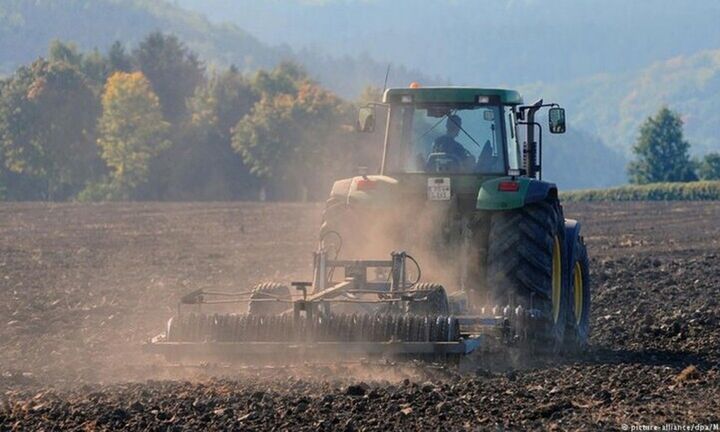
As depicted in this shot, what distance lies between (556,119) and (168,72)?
97164mm

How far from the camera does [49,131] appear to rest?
90.6 m

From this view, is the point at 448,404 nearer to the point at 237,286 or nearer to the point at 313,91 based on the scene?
the point at 237,286

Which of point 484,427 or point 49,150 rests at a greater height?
point 49,150

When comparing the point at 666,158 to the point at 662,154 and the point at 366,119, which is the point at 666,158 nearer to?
the point at 662,154

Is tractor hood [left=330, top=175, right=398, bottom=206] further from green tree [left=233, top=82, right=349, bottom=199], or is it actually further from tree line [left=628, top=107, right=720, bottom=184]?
tree line [left=628, top=107, right=720, bottom=184]

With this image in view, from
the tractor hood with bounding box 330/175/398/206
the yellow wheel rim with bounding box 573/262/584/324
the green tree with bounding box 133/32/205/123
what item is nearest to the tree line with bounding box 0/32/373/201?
the green tree with bounding box 133/32/205/123

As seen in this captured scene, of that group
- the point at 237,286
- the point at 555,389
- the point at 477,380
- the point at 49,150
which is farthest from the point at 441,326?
the point at 49,150

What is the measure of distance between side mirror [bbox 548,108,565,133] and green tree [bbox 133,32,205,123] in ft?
304

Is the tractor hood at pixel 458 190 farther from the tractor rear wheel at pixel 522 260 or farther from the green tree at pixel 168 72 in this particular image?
the green tree at pixel 168 72

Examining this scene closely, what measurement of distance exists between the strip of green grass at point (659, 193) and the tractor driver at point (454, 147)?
185 feet

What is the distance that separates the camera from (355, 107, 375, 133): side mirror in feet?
45.2

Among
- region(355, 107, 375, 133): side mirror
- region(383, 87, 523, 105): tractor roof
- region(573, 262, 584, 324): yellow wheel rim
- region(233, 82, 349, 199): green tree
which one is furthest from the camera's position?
region(233, 82, 349, 199): green tree

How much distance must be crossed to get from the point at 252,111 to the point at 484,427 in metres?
92.9

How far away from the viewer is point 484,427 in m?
8.69
